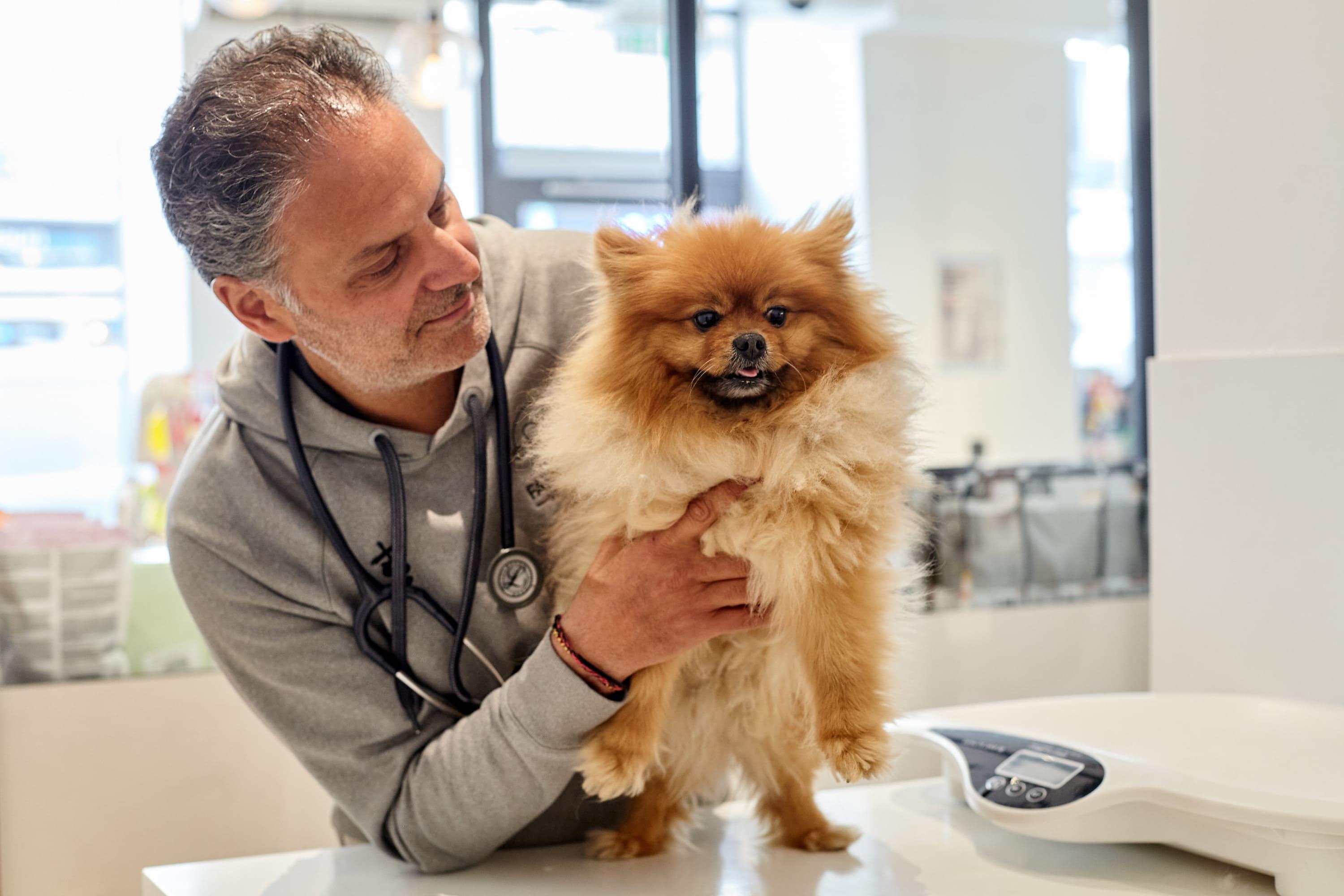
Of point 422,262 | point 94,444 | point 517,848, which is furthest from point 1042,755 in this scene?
point 94,444

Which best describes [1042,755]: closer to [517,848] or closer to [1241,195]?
[517,848]

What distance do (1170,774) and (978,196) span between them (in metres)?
4.44

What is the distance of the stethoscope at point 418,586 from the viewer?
146 cm

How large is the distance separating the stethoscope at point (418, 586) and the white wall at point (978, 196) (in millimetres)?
3997

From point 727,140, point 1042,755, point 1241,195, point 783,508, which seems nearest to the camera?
point 783,508

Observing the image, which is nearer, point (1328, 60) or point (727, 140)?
point (1328, 60)

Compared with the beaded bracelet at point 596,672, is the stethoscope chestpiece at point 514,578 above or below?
above

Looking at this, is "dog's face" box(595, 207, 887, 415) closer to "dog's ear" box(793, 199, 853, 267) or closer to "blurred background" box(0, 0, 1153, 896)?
"dog's ear" box(793, 199, 853, 267)

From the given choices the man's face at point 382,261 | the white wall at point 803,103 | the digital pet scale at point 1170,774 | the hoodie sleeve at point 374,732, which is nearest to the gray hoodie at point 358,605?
the hoodie sleeve at point 374,732

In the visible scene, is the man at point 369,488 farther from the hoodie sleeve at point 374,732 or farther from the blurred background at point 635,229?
the blurred background at point 635,229

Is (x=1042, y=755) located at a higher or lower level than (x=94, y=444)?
lower

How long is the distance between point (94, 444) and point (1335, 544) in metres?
3.04

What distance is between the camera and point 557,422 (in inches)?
55.5

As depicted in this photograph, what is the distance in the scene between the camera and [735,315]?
134cm
